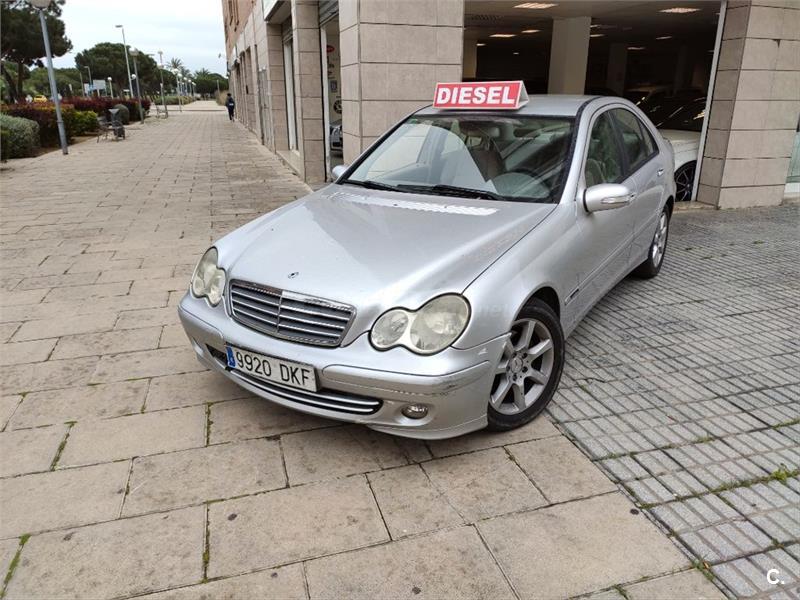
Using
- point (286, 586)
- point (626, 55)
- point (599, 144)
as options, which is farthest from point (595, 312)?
point (626, 55)

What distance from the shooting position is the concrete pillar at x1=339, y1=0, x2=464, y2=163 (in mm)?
7086

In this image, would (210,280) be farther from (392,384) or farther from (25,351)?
(25,351)

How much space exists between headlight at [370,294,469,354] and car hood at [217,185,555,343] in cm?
5

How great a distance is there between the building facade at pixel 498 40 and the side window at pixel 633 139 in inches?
128

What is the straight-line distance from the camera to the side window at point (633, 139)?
174 inches

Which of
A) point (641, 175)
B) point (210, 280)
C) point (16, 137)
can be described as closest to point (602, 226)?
point (641, 175)

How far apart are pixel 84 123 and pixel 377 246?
79.4 ft

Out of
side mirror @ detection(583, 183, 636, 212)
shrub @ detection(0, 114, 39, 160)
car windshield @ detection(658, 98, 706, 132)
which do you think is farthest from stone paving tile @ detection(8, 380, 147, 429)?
shrub @ detection(0, 114, 39, 160)

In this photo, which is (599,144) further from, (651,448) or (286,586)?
(286,586)

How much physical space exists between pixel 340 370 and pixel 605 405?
163 centimetres

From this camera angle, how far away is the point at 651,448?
9.80 feet

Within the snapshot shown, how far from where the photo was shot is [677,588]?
216cm

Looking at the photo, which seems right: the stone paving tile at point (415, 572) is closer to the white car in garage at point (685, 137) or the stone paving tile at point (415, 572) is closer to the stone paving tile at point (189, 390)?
the stone paving tile at point (189, 390)

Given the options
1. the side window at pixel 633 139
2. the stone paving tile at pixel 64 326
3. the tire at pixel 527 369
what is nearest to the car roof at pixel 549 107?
the side window at pixel 633 139
